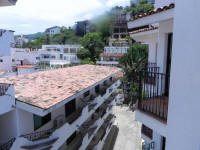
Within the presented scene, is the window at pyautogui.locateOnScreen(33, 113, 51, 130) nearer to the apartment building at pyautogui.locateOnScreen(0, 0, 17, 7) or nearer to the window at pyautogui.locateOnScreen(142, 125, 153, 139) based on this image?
the apartment building at pyautogui.locateOnScreen(0, 0, 17, 7)

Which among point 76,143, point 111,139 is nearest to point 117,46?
point 111,139

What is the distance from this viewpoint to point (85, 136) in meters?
10.3

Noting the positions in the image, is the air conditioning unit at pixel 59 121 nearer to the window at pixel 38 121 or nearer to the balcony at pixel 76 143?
the window at pixel 38 121

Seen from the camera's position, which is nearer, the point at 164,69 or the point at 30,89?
the point at 164,69

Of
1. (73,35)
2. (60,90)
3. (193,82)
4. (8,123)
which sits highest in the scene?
(73,35)

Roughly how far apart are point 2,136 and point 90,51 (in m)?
42.3

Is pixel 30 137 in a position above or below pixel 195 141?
below

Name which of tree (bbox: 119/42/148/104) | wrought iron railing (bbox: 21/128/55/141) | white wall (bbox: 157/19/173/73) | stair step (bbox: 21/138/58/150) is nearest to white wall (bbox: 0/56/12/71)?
tree (bbox: 119/42/148/104)

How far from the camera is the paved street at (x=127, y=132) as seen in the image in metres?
15.7

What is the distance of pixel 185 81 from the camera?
2760mm

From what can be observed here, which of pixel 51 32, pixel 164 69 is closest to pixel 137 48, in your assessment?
pixel 164 69

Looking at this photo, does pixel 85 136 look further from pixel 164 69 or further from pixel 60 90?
pixel 164 69

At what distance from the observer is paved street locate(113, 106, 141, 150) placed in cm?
1574

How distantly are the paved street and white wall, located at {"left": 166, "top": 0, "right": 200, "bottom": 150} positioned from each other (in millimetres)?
13940
